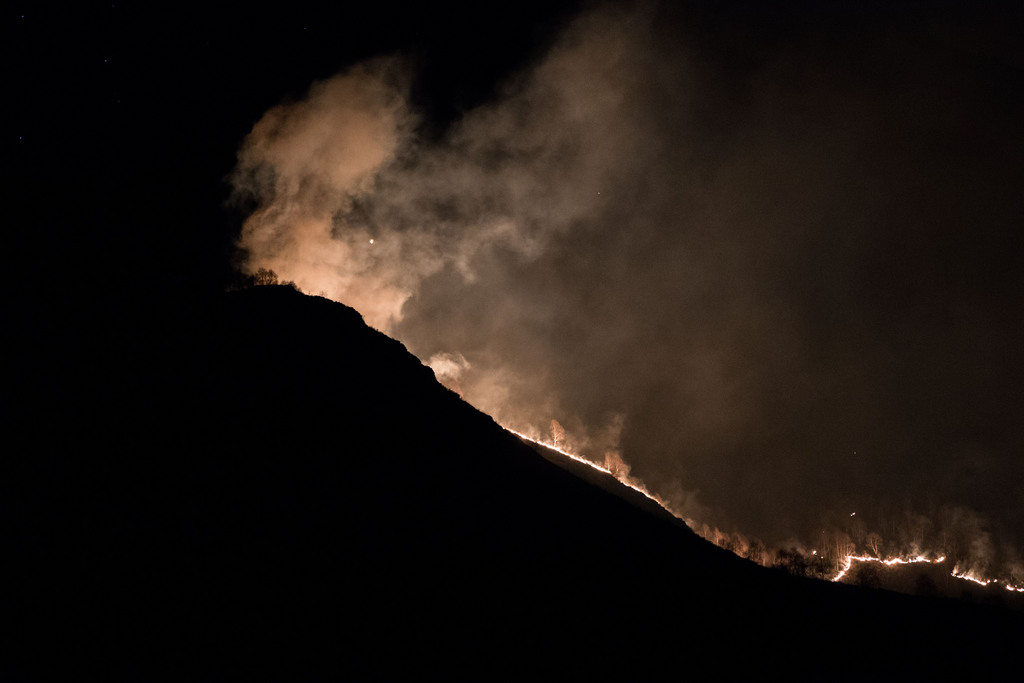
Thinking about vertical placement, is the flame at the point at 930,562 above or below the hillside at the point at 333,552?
above

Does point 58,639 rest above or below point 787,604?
below

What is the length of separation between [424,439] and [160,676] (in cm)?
967

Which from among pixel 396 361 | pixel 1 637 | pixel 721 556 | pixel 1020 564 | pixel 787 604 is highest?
pixel 1020 564

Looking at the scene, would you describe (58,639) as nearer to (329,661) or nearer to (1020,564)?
(329,661)

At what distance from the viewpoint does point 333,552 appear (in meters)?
12.1

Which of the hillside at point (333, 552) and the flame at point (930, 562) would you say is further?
the flame at point (930, 562)

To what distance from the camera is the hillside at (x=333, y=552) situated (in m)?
10.1

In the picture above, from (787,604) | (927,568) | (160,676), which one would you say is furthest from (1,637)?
(927,568)

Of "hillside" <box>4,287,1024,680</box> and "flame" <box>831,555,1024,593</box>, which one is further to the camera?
"flame" <box>831,555,1024,593</box>

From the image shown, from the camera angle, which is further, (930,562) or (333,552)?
(930,562)

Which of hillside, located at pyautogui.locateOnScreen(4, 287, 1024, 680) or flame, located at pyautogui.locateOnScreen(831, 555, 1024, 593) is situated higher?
flame, located at pyautogui.locateOnScreen(831, 555, 1024, 593)

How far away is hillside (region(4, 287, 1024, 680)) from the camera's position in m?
10.1

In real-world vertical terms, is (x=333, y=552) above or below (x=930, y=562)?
below

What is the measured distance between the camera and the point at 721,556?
18016 mm
